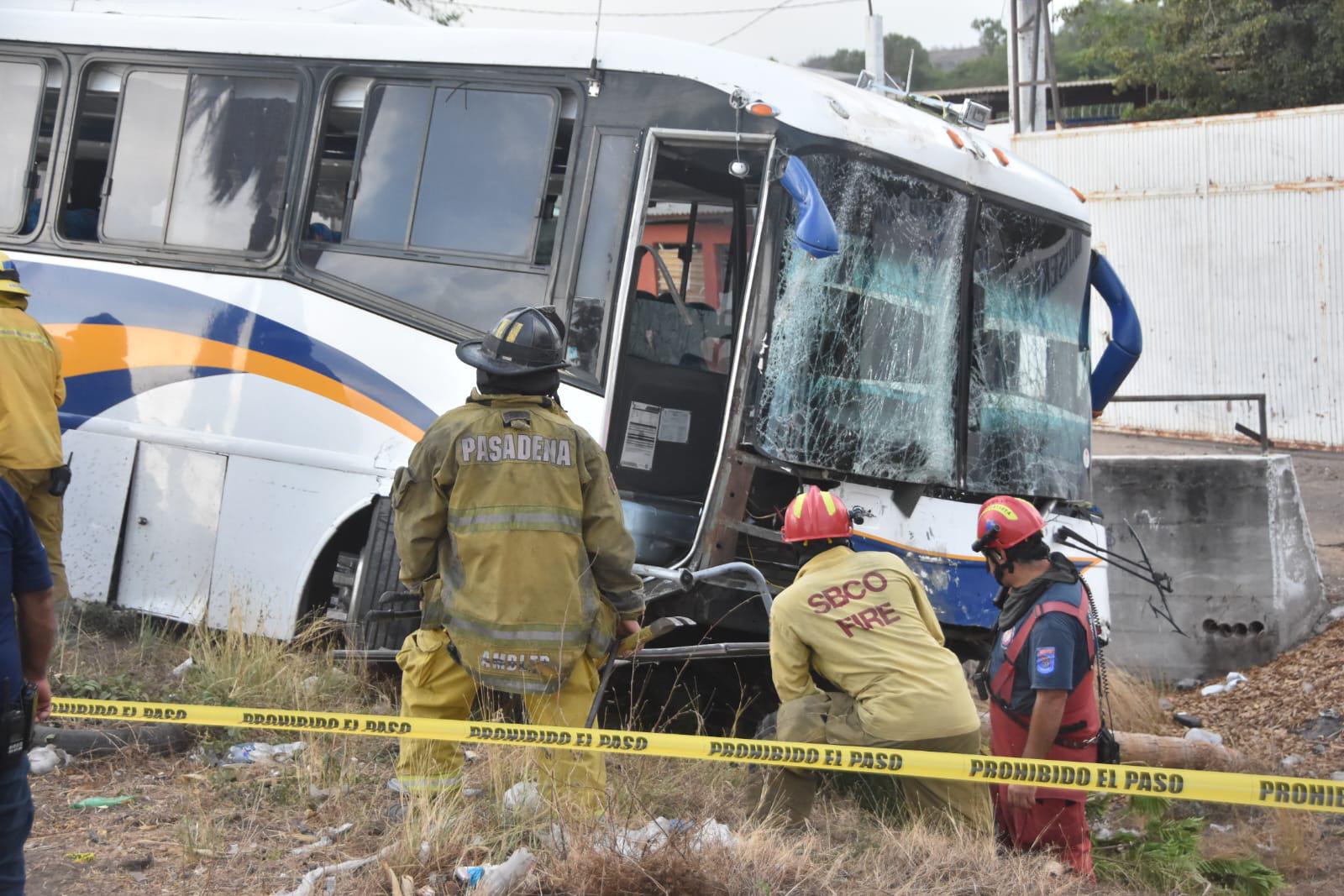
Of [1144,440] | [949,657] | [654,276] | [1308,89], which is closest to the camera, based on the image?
[949,657]

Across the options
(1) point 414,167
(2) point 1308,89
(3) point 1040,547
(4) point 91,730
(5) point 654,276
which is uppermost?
(2) point 1308,89

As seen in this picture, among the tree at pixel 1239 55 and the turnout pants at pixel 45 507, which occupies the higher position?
the tree at pixel 1239 55

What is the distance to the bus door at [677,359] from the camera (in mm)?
6242

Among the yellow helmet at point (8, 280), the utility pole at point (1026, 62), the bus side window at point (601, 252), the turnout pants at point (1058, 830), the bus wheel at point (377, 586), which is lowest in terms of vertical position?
the turnout pants at point (1058, 830)

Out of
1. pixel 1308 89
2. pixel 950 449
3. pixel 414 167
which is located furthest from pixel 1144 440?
pixel 414 167

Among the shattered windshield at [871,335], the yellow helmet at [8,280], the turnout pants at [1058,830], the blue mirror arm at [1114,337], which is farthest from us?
the blue mirror arm at [1114,337]

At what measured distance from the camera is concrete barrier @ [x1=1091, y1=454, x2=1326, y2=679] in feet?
34.6

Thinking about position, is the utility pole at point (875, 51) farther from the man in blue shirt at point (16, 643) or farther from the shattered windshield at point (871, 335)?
the man in blue shirt at point (16, 643)

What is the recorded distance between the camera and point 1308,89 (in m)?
19.8

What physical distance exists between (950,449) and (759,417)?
111 centimetres

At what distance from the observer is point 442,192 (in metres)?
6.56

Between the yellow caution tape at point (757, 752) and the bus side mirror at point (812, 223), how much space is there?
1.98 meters

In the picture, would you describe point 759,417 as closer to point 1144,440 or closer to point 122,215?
point 122,215

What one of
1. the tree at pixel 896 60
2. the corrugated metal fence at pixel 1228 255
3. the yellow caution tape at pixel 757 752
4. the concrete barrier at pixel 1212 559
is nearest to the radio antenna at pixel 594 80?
the yellow caution tape at pixel 757 752
